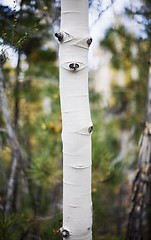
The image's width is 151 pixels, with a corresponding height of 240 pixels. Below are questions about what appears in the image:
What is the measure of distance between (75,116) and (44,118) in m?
0.77

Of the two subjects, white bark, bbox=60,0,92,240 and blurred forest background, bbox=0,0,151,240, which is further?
blurred forest background, bbox=0,0,151,240

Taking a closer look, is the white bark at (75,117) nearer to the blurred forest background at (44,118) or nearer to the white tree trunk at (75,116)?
the white tree trunk at (75,116)

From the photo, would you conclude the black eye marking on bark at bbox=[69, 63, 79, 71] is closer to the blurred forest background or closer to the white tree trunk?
the white tree trunk

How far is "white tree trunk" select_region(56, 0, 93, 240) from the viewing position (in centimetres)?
54

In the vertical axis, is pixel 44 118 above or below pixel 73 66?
below

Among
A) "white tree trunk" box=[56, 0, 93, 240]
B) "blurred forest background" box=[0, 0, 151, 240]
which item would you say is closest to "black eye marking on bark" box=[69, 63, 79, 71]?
"white tree trunk" box=[56, 0, 93, 240]

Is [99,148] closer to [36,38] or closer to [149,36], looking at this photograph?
[149,36]

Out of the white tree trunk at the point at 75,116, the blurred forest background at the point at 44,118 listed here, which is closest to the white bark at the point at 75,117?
the white tree trunk at the point at 75,116

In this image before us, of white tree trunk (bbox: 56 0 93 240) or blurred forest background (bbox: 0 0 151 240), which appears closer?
white tree trunk (bbox: 56 0 93 240)

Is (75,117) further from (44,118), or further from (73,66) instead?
(44,118)

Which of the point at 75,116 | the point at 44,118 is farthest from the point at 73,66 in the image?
the point at 44,118

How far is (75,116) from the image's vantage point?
0.56 meters

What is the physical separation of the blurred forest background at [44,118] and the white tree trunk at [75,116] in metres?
0.19

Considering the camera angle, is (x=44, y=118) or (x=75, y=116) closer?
(x=75, y=116)
